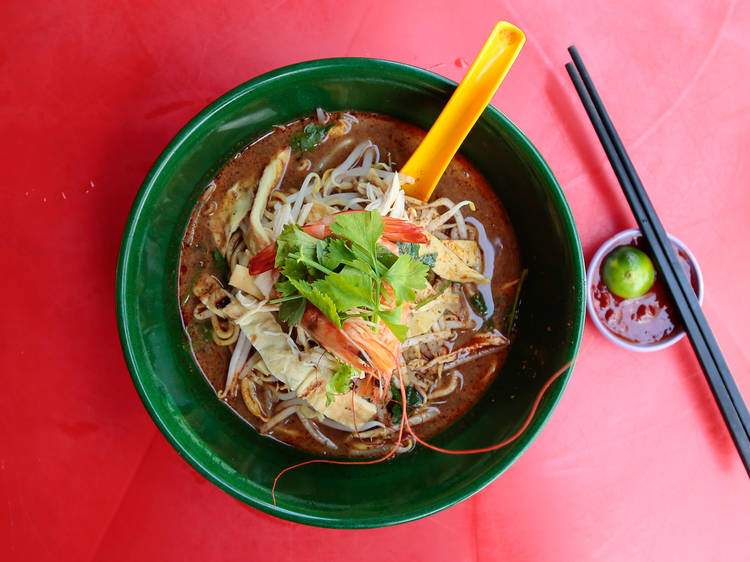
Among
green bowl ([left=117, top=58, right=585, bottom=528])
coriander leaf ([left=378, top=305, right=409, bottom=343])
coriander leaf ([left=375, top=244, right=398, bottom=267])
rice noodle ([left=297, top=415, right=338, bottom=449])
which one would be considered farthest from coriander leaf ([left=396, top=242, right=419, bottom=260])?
rice noodle ([left=297, top=415, right=338, bottom=449])

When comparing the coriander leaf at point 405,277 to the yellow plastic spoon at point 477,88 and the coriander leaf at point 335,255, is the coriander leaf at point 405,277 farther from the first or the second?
the yellow plastic spoon at point 477,88

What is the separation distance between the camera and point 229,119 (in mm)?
1667

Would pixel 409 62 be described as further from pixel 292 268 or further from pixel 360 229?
pixel 292 268

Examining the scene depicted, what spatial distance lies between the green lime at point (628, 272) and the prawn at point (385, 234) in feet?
2.75

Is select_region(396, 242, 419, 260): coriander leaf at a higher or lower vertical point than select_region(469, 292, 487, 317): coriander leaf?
lower

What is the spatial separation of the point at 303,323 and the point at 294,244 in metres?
0.26

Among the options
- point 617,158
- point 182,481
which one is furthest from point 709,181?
point 182,481

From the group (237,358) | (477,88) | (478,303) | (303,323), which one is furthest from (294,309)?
(477,88)

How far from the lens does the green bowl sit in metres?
1.60

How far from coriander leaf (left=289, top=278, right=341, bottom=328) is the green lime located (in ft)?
3.81

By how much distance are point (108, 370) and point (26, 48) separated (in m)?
1.26

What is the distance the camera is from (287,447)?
1.89 m

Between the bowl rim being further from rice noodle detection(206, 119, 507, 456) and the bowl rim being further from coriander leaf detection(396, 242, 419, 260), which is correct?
coriander leaf detection(396, 242, 419, 260)

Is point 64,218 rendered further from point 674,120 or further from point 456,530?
point 674,120
